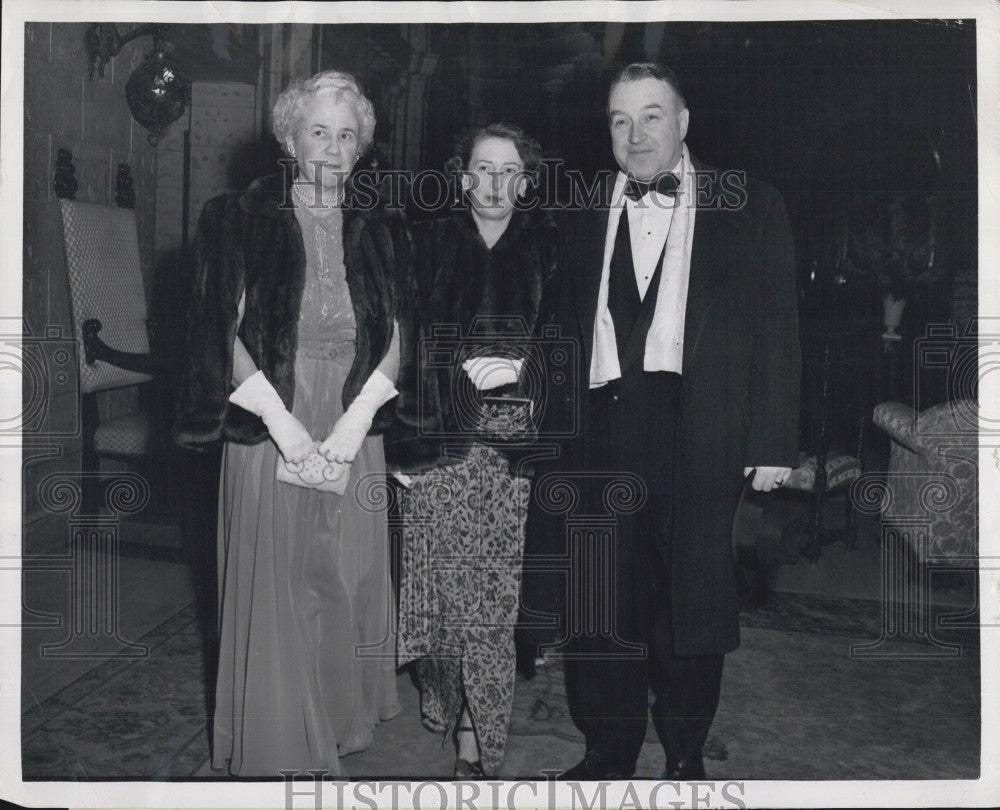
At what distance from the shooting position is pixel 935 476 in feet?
8.32

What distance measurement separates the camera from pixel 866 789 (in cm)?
245

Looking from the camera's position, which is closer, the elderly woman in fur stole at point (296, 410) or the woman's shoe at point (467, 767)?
the elderly woman in fur stole at point (296, 410)

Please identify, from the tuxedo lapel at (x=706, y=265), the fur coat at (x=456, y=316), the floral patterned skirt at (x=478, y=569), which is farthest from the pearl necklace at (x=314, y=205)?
the tuxedo lapel at (x=706, y=265)

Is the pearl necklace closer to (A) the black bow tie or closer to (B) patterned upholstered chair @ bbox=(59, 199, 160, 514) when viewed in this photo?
(B) patterned upholstered chair @ bbox=(59, 199, 160, 514)

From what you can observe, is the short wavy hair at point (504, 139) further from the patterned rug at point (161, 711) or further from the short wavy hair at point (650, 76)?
the patterned rug at point (161, 711)

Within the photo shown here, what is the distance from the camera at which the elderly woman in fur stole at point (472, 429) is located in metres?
2.36

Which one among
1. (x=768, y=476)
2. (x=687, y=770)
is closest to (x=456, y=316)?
(x=768, y=476)

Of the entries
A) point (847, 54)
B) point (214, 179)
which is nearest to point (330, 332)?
point (214, 179)

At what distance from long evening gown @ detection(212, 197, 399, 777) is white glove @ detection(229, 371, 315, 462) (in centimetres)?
4

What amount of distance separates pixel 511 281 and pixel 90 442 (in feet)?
4.05

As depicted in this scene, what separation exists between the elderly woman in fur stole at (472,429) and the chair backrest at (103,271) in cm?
82

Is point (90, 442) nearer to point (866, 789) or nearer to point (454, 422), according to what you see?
point (454, 422)

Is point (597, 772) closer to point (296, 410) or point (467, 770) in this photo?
point (467, 770)

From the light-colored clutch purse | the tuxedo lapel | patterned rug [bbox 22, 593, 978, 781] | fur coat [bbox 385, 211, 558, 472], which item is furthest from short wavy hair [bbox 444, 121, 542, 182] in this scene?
patterned rug [bbox 22, 593, 978, 781]
